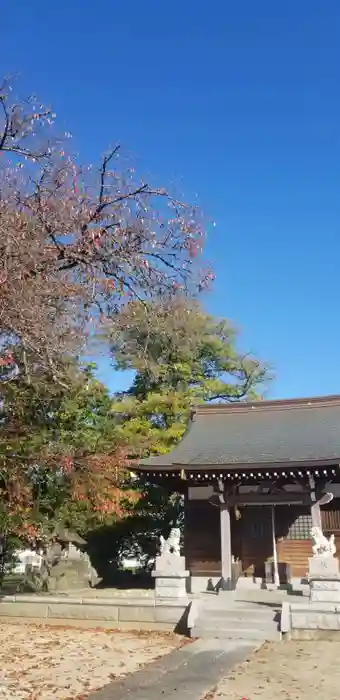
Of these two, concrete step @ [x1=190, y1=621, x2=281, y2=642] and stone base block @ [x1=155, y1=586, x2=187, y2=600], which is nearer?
concrete step @ [x1=190, y1=621, x2=281, y2=642]

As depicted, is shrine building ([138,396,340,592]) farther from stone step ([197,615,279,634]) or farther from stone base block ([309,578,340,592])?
stone step ([197,615,279,634])

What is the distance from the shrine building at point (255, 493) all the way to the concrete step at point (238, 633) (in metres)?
3.82

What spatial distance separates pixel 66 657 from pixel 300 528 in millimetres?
10023

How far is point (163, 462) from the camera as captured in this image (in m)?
16.3

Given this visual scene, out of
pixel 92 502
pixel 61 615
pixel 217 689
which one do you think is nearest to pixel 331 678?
pixel 217 689

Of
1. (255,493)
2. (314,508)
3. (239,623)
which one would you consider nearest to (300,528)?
(255,493)

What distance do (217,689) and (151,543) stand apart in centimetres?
1707

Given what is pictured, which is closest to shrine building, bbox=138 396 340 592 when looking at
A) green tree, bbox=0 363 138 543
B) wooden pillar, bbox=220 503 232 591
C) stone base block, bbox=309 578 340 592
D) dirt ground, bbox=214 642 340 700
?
wooden pillar, bbox=220 503 232 591

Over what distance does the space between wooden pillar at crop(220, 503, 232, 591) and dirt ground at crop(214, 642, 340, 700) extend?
15.5 feet

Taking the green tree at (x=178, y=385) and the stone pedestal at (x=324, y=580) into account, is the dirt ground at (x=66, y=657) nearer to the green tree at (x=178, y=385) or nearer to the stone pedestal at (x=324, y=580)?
the stone pedestal at (x=324, y=580)

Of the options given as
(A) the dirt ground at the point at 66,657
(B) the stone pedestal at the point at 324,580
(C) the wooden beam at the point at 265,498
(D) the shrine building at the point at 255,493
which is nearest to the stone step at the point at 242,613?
(B) the stone pedestal at the point at 324,580

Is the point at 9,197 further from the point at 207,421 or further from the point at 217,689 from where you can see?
the point at 207,421

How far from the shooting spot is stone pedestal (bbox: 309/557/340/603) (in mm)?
11789

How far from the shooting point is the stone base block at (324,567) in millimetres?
12000
